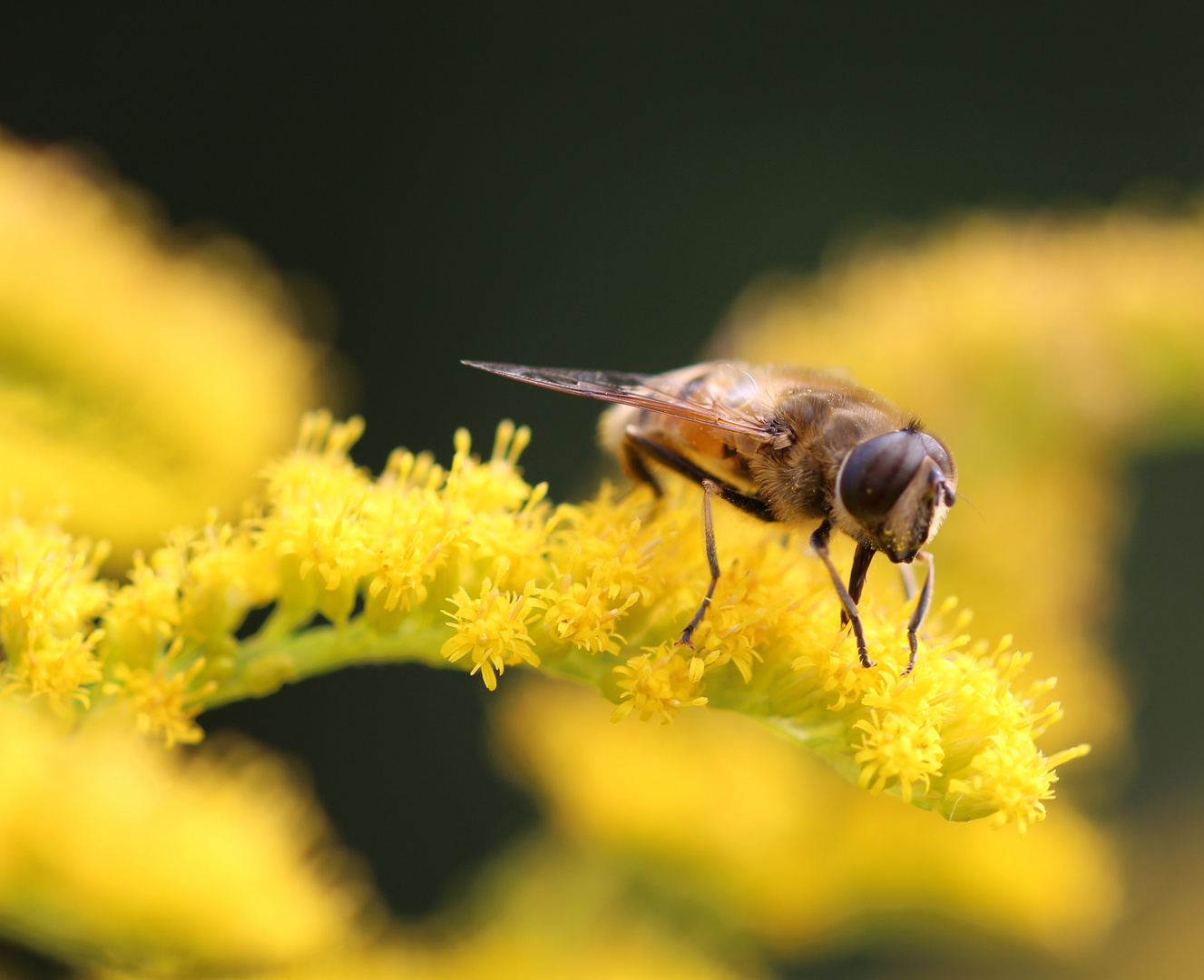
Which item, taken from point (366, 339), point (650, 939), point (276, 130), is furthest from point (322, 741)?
point (276, 130)

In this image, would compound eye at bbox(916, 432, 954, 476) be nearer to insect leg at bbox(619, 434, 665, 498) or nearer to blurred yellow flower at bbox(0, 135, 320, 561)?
insect leg at bbox(619, 434, 665, 498)

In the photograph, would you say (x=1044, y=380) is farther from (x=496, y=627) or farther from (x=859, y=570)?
(x=496, y=627)

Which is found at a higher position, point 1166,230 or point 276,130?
point 1166,230

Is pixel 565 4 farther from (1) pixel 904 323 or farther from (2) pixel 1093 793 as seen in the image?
(2) pixel 1093 793

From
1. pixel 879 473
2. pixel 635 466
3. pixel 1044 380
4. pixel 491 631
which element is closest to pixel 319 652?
→ pixel 491 631

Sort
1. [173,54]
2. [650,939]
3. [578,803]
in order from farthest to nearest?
[173,54], [578,803], [650,939]

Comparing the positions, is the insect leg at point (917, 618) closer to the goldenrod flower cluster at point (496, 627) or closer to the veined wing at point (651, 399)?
the goldenrod flower cluster at point (496, 627)

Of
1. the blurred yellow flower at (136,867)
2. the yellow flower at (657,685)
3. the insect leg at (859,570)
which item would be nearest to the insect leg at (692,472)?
the insect leg at (859,570)
